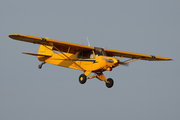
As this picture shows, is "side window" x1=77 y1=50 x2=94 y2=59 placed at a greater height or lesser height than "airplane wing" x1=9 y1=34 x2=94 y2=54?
lesser

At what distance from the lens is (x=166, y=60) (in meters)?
26.5

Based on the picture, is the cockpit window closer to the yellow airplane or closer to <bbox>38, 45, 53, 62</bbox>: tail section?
the yellow airplane

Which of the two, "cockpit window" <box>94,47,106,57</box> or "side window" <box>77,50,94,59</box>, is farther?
"side window" <box>77,50,94,59</box>

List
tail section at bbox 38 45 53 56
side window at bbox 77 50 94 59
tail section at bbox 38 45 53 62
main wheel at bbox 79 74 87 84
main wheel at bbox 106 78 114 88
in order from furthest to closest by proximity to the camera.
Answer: tail section at bbox 38 45 53 56 → tail section at bbox 38 45 53 62 → main wheel at bbox 106 78 114 88 → side window at bbox 77 50 94 59 → main wheel at bbox 79 74 87 84

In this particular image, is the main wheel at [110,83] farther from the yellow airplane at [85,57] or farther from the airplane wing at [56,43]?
the airplane wing at [56,43]

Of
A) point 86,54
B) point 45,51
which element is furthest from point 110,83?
point 45,51

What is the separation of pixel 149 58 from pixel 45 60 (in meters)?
8.71

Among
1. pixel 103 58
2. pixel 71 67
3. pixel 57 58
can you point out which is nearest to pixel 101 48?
pixel 103 58

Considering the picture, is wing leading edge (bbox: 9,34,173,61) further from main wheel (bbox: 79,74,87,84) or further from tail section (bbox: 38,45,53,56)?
tail section (bbox: 38,45,53,56)

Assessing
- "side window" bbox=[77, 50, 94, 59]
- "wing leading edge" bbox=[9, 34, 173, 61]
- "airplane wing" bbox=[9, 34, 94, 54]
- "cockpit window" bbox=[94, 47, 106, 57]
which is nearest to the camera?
"airplane wing" bbox=[9, 34, 94, 54]

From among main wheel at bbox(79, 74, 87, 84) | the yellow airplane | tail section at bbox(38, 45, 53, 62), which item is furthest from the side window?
tail section at bbox(38, 45, 53, 62)

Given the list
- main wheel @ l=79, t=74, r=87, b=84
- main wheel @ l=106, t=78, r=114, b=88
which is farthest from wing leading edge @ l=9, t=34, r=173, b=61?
main wheel @ l=106, t=78, r=114, b=88

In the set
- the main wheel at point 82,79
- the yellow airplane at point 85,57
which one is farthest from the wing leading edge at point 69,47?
the main wheel at point 82,79

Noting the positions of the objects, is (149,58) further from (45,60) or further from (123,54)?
(45,60)
